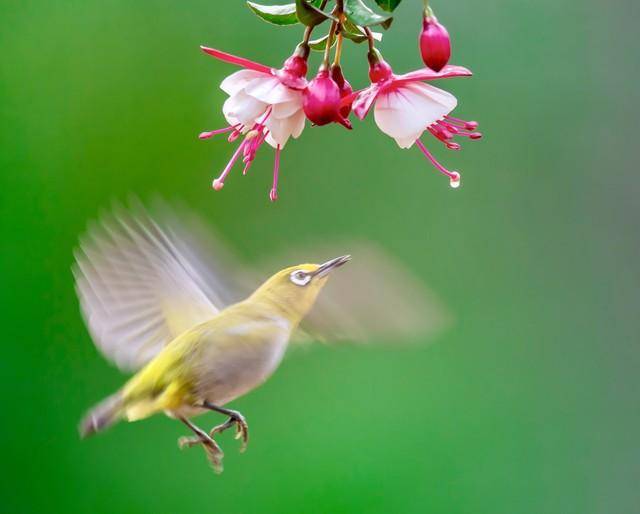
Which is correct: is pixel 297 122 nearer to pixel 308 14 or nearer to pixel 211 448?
pixel 308 14

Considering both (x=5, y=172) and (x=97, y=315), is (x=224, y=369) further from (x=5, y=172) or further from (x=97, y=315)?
(x=5, y=172)

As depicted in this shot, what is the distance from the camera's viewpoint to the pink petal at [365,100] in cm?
103

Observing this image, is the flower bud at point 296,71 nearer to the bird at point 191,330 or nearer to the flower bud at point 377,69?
the flower bud at point 377,69

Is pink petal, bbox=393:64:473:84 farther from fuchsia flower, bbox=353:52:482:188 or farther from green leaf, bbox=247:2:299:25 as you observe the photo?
green leaf, bbox=247:2:299:25

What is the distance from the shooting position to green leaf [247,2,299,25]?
114cm

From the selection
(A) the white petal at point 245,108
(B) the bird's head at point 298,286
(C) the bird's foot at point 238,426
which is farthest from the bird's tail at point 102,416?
(A) the white petal at point 245,108

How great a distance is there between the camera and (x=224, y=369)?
1.23 metres

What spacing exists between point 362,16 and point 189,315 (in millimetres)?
542

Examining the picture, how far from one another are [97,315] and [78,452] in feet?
4.55

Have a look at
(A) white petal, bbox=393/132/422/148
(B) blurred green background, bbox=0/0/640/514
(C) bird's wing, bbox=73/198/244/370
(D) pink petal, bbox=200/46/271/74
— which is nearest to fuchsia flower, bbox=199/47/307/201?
(D) pink petal, bbox=200/46/271/74

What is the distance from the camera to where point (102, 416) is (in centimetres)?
122

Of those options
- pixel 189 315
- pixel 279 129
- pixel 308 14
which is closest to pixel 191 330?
pixel 189 315

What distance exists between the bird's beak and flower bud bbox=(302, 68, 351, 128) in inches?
6.5

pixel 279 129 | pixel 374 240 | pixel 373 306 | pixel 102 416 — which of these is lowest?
pixel 374 240
